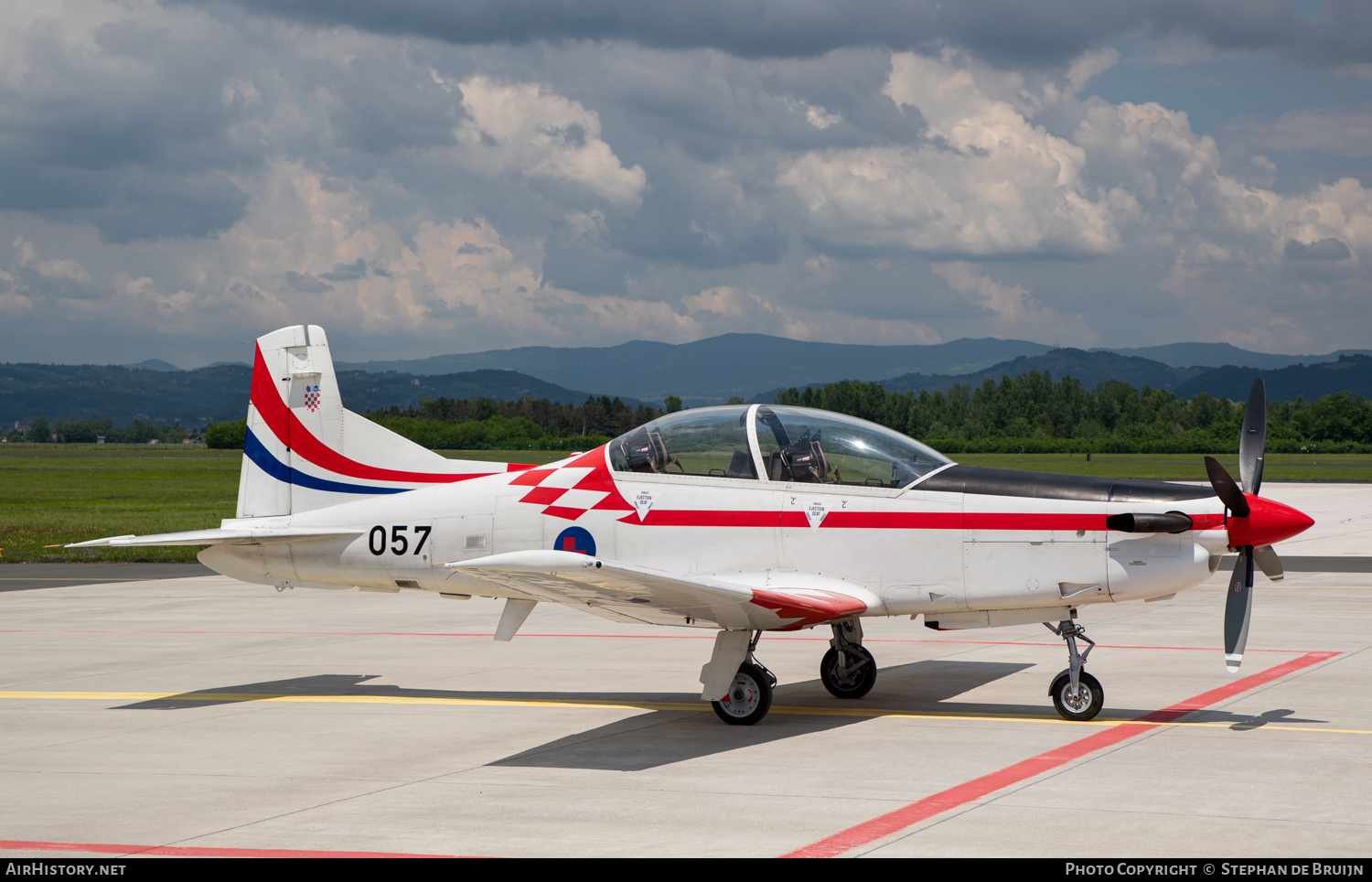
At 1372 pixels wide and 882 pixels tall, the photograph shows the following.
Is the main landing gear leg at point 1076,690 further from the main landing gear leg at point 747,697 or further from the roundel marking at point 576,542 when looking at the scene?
the roundel marking at point 576,542

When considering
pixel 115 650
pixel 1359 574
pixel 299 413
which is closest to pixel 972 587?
pixel 299 413

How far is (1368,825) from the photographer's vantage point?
600 centimetres

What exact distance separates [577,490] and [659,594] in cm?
159

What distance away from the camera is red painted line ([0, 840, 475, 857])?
227 inches

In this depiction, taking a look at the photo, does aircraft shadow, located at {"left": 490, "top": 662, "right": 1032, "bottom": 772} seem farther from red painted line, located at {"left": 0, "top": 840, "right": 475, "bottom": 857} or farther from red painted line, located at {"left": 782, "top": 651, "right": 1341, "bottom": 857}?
red painted line, located at {"left": 0, "top": 840, "right": 475, "bottom": 857}

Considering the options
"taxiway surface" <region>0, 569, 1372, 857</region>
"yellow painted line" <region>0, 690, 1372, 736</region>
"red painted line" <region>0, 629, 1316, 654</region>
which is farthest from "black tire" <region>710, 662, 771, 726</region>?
"red painted line" <region>0, 629, 1316, 654</region>

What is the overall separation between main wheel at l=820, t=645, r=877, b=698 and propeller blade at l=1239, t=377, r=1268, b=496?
10.6 feet

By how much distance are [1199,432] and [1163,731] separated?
138 m

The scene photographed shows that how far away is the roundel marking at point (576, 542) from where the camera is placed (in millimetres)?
9391

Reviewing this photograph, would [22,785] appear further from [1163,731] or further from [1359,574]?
[1359,574]

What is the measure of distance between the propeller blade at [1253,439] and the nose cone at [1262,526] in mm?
545

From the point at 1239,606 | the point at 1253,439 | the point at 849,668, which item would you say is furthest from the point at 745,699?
the point at 1253,439

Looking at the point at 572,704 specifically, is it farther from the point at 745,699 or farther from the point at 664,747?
the point at 664,747

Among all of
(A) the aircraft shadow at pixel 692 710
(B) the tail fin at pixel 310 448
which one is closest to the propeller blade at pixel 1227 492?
(A) the aircraft shadow at pixel 692 710
